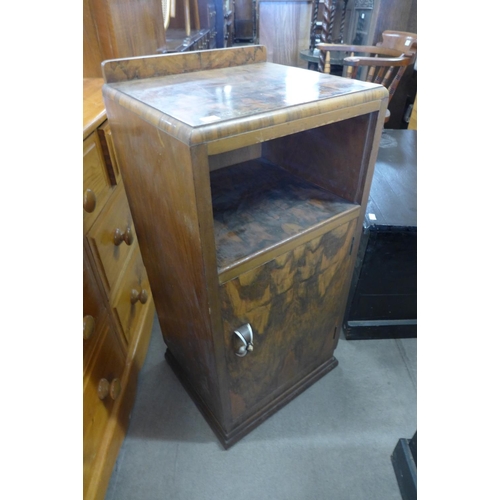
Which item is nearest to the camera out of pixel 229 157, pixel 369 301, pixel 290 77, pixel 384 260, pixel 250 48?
pixel 290 77

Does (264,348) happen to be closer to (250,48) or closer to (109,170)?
(109,170)

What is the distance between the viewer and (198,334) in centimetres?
80

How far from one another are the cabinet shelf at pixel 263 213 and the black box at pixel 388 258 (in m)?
0.29

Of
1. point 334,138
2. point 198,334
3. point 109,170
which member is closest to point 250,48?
point 334,138

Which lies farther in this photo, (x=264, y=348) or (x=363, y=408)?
(x=363, y=408)

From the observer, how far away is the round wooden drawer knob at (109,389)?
32.5 inches

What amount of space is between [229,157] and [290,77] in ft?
1.01

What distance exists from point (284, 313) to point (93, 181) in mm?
541

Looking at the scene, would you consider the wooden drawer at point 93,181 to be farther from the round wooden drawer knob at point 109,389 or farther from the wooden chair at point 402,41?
the wooden chair at point 402,41

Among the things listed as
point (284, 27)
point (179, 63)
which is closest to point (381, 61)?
point (179, 63)

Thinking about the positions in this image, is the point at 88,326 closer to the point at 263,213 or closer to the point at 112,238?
the point at 112,238

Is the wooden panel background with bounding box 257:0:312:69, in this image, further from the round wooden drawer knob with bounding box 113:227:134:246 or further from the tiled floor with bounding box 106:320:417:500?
the tiled floor with bounding box 106:320:417:500

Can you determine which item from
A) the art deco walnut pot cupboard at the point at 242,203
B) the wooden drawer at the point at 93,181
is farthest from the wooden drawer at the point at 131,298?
the wooden drawer at the point at 93,181

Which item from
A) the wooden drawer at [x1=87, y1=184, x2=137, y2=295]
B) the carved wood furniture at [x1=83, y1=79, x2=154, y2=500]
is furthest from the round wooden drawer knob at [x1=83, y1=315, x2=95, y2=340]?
the wooden drawer at [x1=87, y1=184, x2=137, y2=295]
